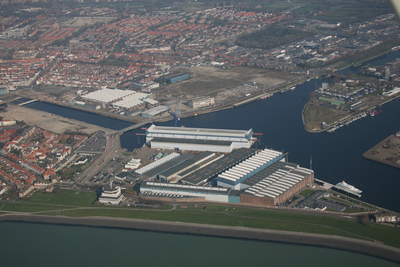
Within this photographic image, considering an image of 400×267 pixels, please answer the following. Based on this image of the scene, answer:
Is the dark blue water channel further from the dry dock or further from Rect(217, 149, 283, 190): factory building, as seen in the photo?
Rect(217, 149, 283, 190): factory building

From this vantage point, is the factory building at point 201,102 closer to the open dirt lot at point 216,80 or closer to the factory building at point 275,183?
the open dirt lot at point 216,80

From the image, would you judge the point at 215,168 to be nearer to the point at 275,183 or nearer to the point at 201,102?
the point at 275,183

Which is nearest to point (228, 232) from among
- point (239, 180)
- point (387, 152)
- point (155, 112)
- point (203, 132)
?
point (239, 180)

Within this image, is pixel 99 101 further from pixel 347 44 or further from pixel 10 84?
pixel 347 44

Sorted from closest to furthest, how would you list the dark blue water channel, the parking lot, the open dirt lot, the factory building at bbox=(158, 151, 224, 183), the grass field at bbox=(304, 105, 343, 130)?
the dark blue water channel, the factory building at bbox=(158, 151, 224, 183), the parking lot, the grass field at bbox=(304, 105, 343, 130), the open dirt lot

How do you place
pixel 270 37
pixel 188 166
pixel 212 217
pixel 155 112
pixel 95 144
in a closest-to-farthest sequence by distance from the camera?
pixel 212 217
pixel 188 166
pixel 95 144
pixel 155 112
pixel 270 37

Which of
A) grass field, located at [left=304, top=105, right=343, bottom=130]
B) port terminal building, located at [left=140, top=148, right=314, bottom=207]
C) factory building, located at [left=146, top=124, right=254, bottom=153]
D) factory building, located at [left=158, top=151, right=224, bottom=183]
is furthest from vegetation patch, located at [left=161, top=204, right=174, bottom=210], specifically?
grass field, located at [left=304, top=105, right=343, bottom=130]

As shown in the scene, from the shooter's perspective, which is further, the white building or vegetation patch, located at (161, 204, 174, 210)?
the white building

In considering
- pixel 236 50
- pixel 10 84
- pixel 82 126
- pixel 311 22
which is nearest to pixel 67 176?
pixel 82 126
